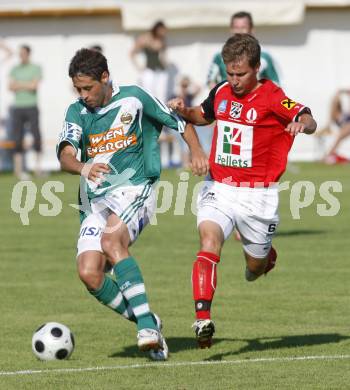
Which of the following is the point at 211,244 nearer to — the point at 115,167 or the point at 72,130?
the point at 115,167

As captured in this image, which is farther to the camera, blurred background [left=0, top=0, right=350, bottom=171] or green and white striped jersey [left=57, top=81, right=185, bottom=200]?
blurred background [left=0, top=0, right=350, bottom=171]

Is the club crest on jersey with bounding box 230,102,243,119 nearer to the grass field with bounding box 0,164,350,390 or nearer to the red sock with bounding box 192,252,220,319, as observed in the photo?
the red sock with bounding box 192,252,220,319

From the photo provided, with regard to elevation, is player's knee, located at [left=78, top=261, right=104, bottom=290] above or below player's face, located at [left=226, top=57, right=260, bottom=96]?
below

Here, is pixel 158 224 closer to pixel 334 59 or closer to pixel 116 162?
pixel 116 162

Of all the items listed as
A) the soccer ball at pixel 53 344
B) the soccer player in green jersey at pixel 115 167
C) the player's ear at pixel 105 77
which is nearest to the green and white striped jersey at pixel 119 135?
the soccer player in green jersey at pixel 115 167

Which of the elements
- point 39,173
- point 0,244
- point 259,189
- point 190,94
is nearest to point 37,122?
point 39,173

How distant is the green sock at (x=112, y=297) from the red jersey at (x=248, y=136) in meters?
1.15

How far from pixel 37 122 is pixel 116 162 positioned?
1620 cm

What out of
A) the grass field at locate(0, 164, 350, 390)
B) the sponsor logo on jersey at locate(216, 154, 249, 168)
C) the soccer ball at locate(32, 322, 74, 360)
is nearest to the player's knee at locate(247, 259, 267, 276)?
the grass field at locate(0, 164, 350, 390)

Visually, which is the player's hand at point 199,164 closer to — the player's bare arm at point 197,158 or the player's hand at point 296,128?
the player's bare arm at point 197,158

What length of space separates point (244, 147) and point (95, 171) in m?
1.44

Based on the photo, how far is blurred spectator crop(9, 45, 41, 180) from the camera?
24250 mm

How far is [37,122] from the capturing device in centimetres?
2445

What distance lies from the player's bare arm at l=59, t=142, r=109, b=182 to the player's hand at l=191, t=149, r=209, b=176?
0.64m
